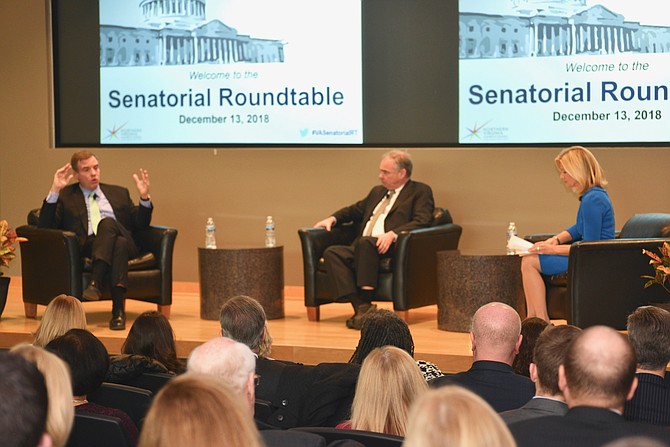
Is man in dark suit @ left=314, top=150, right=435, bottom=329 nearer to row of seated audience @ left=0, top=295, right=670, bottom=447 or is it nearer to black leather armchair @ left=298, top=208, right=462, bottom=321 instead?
black leather armchair @ left=298, top=208, right=462, bottom=321

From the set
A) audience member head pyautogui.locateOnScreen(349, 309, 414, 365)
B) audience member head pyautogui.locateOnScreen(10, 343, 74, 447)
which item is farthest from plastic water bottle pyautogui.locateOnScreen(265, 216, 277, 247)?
audience member head pyautogui.locateOnScreen(10, 343, 74, 447)

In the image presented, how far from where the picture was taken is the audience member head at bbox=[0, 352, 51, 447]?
1645mm

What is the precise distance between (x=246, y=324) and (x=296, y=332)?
2489 millimetres

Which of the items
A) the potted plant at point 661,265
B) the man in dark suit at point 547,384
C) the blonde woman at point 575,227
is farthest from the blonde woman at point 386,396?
the blonde woman at point 575,227

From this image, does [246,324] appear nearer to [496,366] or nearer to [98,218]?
[496,366]

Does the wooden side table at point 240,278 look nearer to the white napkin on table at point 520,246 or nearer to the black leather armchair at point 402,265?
the black leather armchair at point 402,265

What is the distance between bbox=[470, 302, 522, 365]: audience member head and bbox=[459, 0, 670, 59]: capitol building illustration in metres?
4.18

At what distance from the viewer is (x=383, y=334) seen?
3834mm

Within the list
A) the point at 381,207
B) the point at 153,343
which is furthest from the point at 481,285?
the point at 153,343

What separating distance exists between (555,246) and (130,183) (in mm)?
4060

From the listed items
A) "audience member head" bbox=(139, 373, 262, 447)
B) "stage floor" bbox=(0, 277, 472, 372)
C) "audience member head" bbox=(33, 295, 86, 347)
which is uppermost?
"audience member head" bbox=(139, 373, 262, 447)

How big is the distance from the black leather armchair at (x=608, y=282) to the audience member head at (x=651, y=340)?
2.27 m

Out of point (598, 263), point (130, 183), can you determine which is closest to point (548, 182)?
point (598, 263)

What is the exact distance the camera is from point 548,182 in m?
7.47
